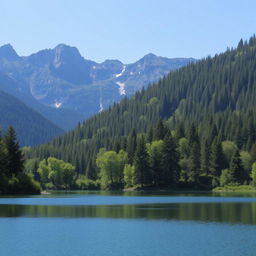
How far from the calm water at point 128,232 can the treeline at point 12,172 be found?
1828 inches

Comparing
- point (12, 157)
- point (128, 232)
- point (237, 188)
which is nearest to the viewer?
point (128, 232)

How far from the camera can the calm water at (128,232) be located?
2143 inches

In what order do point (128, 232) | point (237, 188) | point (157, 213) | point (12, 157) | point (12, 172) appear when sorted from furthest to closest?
point (237, 188) < point (12, 172) < point (12, 157) < point (157, 213) < point (128, 232)

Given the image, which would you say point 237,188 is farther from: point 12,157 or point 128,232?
point 128,232

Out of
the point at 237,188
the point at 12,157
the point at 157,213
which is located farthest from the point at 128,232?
the point at 237,188

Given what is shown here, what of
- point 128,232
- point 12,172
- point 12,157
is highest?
point 12,157

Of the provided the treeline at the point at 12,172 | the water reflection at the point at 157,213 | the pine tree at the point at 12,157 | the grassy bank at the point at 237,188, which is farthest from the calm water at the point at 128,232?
the grassy bank at the point at 237,188

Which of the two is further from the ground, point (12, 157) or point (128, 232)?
point (12, 157)

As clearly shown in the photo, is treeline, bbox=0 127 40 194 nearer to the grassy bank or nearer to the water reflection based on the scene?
the water reflection

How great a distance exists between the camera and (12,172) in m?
149

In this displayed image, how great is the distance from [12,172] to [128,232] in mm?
86120

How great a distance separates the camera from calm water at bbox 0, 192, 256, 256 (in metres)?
54.4

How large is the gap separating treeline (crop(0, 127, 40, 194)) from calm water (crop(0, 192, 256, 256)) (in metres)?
46.4

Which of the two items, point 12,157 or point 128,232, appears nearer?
point 128,232
